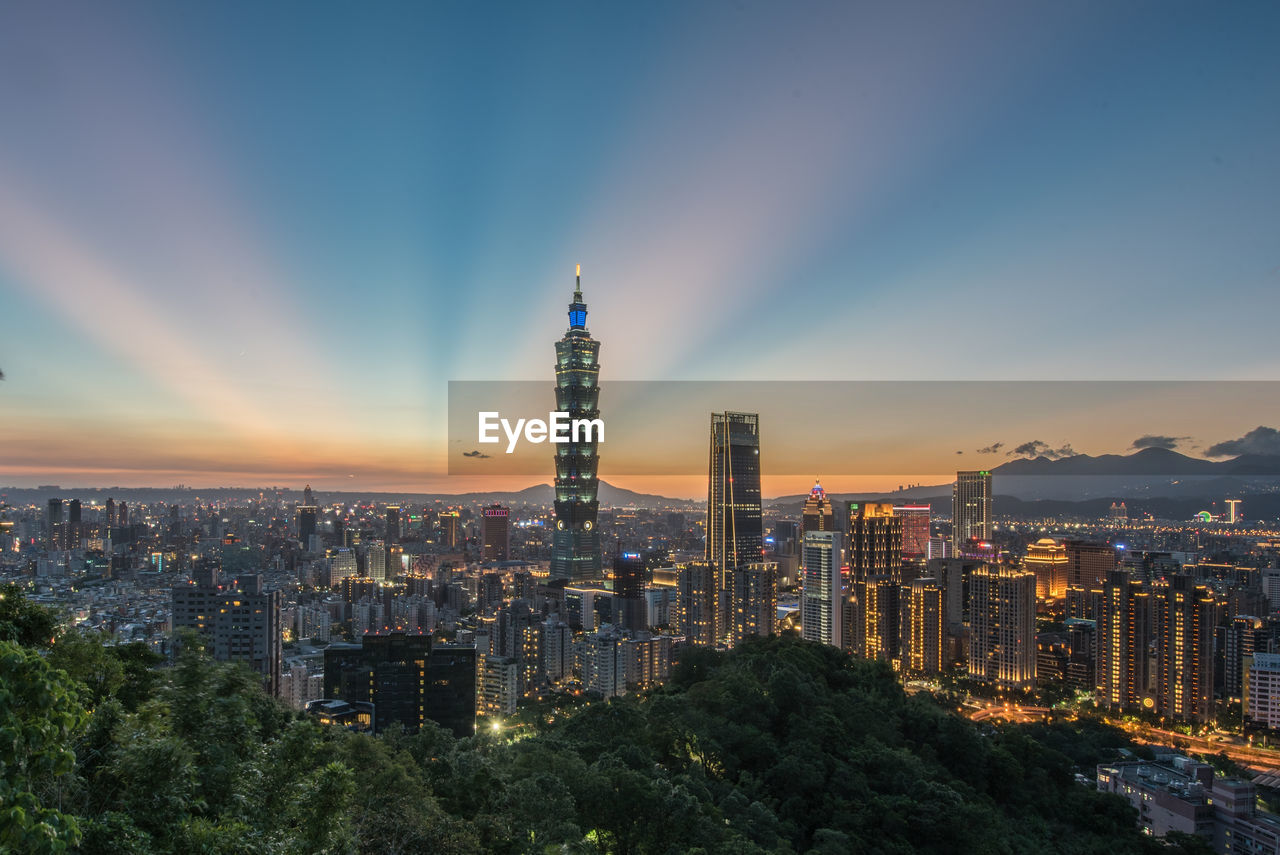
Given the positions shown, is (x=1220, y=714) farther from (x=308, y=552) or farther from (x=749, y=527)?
(x=308, y=552)

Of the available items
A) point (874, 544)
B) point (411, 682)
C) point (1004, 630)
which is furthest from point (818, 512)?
point (411, 682)

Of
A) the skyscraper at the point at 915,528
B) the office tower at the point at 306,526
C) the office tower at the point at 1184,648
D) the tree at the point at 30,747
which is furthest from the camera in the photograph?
the skyscraper at the point at 915,528

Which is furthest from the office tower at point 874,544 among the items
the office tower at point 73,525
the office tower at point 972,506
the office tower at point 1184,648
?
the office tower at point 73,525

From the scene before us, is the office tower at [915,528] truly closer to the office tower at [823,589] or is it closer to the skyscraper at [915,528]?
the skyscraper at [915,528]

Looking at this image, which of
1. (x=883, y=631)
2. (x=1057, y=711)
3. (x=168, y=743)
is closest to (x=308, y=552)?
(x=883, y=631)

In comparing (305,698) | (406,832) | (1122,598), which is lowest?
(305,698)

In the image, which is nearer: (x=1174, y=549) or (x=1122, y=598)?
(x=1122, y=598)

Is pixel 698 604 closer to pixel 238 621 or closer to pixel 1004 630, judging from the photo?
pixel 1004 630
